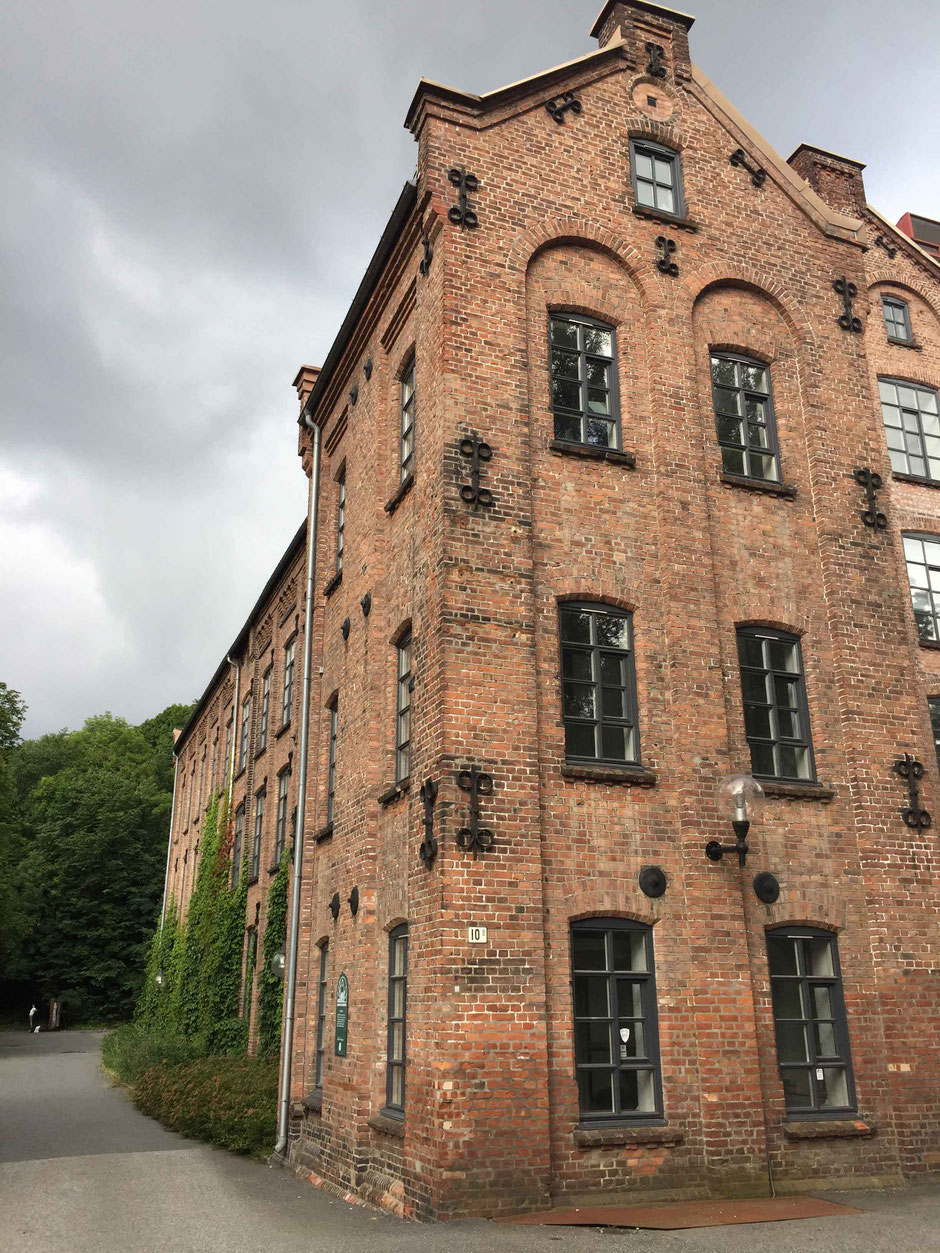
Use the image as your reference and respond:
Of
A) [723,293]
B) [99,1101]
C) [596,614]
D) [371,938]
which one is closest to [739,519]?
[596,614]

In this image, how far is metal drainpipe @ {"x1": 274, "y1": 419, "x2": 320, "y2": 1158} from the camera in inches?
551

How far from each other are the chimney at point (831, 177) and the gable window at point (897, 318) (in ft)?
4.95

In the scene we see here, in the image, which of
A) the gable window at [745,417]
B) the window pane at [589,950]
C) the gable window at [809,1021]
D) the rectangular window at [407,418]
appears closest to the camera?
the window pane at [589,950]

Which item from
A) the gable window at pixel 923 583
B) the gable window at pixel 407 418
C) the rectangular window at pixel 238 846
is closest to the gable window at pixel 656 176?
the gable window at pixel 407 418

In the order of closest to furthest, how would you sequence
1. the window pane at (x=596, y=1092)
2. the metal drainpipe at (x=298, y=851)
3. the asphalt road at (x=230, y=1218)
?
the asphalt road at (x=230, y=1218) < the window pane at (x=596, y=1092) < the metal drainpipe at (x=298, y=851)

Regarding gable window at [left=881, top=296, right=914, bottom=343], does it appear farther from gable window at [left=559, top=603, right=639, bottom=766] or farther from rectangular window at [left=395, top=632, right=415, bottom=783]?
rectangular window at [left=395, top=632, right=415, bottom=783]

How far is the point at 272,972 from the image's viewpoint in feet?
55.4

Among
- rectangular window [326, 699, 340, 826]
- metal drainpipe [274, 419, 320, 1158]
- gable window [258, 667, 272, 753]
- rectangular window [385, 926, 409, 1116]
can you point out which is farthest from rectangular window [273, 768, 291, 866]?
rectangular window [385, 926, 409, 1116]

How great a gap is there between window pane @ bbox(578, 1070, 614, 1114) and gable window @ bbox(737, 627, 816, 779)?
12.1ft

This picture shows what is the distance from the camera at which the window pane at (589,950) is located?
1006 centimetres

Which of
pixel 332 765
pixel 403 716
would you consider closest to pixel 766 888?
pixel 403 716

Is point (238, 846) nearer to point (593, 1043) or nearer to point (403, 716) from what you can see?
point (403, 716)

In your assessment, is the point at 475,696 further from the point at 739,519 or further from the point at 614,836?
the point at 739,519

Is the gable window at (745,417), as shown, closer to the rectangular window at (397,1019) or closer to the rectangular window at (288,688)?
the rectangular window at (397,1019)
